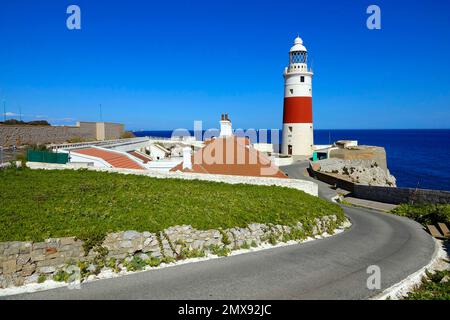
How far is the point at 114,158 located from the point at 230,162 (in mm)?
10035

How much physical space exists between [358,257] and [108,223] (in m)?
8.52

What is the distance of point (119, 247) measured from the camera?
897cm

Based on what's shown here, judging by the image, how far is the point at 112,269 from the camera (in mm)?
8586

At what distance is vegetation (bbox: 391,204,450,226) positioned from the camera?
16609mm

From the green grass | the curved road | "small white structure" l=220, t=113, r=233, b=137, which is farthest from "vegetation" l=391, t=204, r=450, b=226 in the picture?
"small white structure" l=220, t=113, r=233, b=137

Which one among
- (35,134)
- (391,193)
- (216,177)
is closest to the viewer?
(216,177)

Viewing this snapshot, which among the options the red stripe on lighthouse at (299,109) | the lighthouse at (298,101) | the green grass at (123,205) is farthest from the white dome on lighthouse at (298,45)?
the green grass at (123,205)

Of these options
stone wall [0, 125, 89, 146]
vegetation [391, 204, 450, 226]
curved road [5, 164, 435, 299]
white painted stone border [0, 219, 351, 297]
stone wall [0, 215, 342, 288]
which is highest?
stone wall [0, 125, 89, 146]

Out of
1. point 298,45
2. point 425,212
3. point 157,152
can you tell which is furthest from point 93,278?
point 298,45

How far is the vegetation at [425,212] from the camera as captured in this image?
54.5 ft

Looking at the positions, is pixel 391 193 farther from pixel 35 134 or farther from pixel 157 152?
pixel 35 134

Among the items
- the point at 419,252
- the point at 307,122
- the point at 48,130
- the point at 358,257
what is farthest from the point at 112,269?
the point at 307,122

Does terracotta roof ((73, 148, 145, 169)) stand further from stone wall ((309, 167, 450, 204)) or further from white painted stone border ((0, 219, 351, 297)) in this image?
stone wall ((309, 167, 450, 204))
